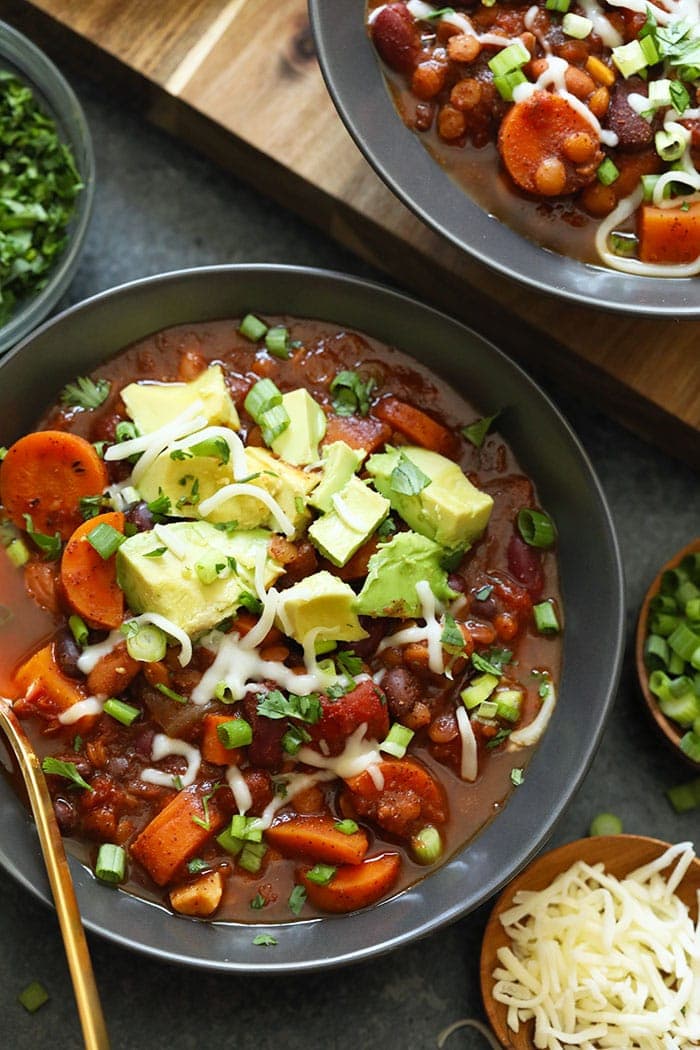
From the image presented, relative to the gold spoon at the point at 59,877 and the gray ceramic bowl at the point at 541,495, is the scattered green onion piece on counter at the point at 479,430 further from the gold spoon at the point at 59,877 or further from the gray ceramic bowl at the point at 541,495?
the gold spoon at the point at 59,877

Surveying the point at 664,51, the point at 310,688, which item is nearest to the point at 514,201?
the point at 664,51

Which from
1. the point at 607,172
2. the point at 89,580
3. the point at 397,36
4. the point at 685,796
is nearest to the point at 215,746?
the point at 89,580

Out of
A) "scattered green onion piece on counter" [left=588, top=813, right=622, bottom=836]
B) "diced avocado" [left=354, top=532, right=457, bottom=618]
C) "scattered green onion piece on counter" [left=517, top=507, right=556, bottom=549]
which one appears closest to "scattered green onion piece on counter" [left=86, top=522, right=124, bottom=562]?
"diced avocado" [left=354, top=532, right=457, bottom=618]

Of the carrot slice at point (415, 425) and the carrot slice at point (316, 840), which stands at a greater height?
the carrot slice at point (415, 425)

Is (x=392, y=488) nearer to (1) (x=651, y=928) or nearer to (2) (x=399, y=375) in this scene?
(2) (x=399, y=375)

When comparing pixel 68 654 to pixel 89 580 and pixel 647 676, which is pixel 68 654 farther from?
pixel 647 676

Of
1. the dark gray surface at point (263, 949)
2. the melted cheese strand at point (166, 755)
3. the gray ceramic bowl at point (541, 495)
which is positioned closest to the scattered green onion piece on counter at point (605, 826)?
the dark gray surface at point (263, 949)

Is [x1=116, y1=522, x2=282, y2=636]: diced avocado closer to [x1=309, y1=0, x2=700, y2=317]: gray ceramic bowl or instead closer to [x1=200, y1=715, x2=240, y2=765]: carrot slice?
[x1=200, y1=715, x2=240, y2=765]: carrot slice
